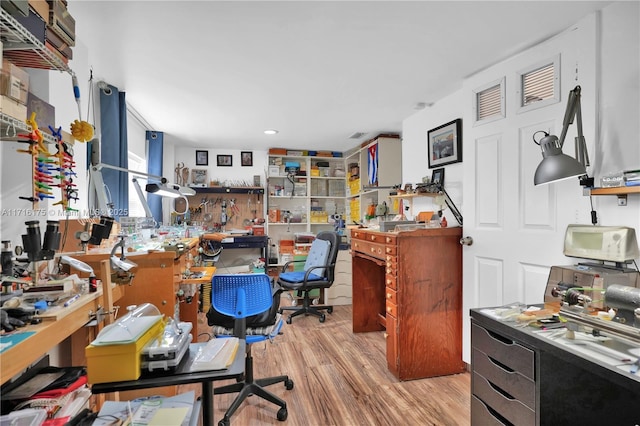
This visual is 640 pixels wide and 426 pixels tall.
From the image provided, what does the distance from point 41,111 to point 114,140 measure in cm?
140

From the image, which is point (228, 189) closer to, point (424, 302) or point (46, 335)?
point (424, 302)

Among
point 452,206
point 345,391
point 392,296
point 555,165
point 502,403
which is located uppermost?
point 555,165

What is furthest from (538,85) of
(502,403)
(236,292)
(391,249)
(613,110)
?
(236,292)

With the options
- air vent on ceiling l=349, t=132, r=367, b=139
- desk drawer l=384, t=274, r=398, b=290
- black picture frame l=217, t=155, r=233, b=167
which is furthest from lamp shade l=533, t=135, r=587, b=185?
black picture frame l=217, t=155, r=233, b=167

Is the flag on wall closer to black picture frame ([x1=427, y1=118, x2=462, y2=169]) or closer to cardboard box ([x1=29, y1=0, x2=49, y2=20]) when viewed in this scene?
black picture frame ([x1=427, y1=118, x2=462, y2=169])

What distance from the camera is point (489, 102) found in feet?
7.64

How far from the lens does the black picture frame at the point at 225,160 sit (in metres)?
5.19

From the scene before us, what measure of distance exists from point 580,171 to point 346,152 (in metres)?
4.09

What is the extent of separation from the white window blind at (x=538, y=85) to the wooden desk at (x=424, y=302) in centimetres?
104

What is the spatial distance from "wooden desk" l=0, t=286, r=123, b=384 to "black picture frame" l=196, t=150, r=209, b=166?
392 centimetres

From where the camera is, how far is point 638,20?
4.95 ft

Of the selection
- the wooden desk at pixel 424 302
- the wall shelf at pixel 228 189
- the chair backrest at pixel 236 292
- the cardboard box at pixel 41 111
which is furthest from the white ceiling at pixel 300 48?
the wall shelf at pixel 228 189

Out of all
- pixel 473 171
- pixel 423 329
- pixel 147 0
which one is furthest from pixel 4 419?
pixel 473 171

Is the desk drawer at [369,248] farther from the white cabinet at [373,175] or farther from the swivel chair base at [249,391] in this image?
the swivel chair base at [249,391]
